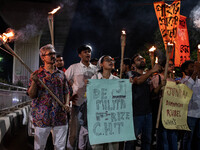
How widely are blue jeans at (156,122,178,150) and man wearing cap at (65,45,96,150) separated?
1.70m

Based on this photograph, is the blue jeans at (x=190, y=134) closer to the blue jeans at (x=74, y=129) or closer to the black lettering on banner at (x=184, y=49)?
the blue jeans at (x=74, y=129)

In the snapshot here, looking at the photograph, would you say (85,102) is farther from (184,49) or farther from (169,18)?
(184,49)

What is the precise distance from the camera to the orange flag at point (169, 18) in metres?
7.92

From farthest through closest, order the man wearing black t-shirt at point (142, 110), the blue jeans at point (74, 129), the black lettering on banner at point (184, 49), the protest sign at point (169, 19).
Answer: the black lettering on banner at point (184, 49) → the protest sign at point (169, 19) → the blue jeans at point (74, 129) → the man wearing black t-shirt at point (142, 110)

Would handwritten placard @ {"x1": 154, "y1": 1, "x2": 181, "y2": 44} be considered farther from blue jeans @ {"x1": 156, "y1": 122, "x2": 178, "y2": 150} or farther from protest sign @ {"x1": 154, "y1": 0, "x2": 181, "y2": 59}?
blue jeans @ {"x1": 156, "y1": 122, "x2": 178, "y2": 150}

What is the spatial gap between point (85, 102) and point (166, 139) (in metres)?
1.85

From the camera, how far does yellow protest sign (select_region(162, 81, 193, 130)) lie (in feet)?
15.0

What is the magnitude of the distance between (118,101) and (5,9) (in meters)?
13.8

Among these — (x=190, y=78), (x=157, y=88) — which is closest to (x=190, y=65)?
(x=190, y=78)

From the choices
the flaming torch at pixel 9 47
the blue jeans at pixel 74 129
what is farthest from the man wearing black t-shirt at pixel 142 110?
the flaming torch at pixel 9 47

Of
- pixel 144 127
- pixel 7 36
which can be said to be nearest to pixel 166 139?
pixel 144 127

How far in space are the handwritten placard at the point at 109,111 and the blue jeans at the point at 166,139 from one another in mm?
996

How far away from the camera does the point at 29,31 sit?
2019 centimetres

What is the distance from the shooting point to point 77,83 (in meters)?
5.01
